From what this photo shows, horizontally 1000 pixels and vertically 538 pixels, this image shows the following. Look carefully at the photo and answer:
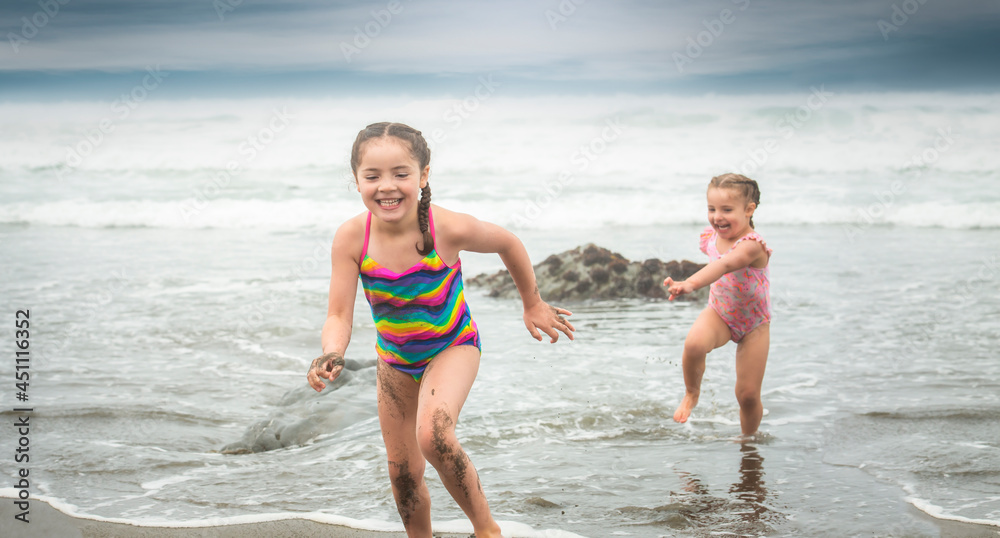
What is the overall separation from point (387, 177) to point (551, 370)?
146 inches

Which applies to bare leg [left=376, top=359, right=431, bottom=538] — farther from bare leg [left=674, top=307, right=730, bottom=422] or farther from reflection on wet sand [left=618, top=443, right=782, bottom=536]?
bare leg [left=674, top=307, right=730, bottom=422]

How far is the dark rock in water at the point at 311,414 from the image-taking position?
4.75m

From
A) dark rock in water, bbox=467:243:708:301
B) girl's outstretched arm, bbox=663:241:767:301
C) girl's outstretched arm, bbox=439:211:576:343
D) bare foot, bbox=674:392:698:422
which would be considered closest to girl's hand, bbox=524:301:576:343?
girl's outstretched arm, bbox=439:211:576:343

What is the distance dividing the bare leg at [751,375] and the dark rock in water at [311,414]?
2191 millimetres

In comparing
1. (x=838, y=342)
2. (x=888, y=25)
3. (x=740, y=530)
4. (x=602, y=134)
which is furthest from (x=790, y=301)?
(x=888, y=25)

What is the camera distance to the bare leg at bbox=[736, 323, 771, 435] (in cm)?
464

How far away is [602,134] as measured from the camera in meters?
24.7

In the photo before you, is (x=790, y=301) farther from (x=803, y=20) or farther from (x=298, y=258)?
(x=803, y=20)

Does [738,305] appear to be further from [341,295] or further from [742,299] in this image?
[341,295]

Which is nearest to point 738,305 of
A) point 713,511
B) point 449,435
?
point 713,511

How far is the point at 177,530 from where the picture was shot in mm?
3387

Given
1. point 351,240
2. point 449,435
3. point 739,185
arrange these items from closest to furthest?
1. point 449,435
2. point 351,240
3. point 739,185

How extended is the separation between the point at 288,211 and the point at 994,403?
16.4 m

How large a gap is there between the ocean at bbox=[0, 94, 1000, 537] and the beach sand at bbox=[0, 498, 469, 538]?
102mm
